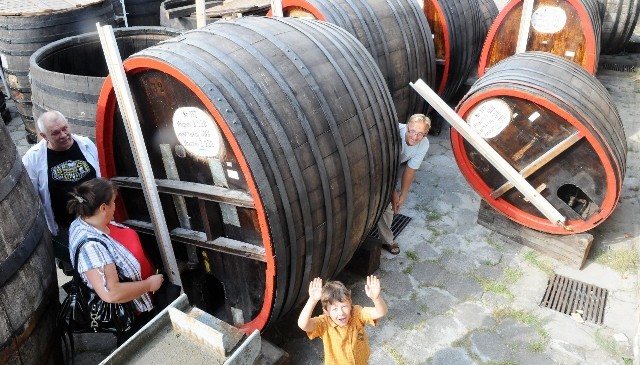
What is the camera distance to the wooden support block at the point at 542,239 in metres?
4.46

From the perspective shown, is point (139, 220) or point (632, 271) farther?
point (632, 271)

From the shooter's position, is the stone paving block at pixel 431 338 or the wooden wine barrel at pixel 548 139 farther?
the wooden wine barrel at pixel 548 139

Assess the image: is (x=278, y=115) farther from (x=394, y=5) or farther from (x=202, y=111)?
(x=394, y=5)

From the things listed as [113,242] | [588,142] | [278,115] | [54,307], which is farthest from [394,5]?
[54,307]

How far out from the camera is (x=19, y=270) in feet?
8.86

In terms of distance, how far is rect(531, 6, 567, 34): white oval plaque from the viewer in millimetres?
6254

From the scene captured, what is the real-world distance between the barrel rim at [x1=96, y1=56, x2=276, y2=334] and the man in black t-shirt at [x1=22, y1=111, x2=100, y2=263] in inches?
9.8

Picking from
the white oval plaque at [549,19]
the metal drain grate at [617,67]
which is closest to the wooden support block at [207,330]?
the white oval plaque at [549,19]

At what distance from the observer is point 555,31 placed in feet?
20.9

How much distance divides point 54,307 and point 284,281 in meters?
1.49

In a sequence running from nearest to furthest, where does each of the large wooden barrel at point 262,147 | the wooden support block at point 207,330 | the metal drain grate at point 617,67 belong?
the wooden support block at point 207,330, the large wooden barrel at point 262,147, the metal drain grate at point 617,67

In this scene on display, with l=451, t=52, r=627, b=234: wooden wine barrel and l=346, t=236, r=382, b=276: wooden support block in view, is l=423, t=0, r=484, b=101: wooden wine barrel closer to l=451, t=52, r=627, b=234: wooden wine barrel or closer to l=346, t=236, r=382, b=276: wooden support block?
l=451, t=52, r=627, b=234: wooden wine barrel

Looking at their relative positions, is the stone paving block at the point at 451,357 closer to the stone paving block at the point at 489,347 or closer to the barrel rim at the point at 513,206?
the stone paving block at the point at 489,347

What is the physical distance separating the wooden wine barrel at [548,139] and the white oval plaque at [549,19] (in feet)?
5.78
